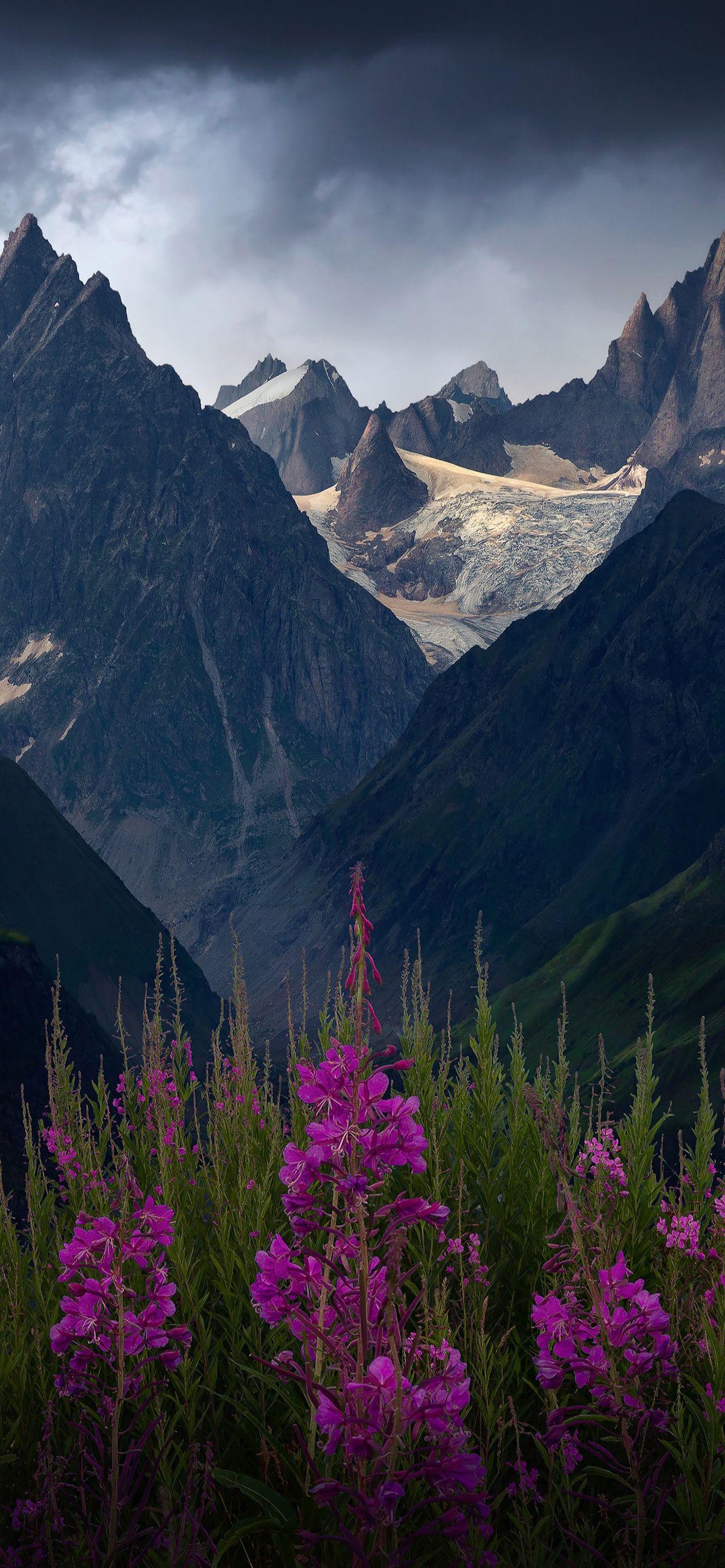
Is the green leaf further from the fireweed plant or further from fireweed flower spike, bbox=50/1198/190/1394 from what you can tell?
fireweed flower spike, bbox=50/1198/190/1394

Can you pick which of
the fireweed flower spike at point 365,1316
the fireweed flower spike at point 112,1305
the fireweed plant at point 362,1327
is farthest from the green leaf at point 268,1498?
the fireweed flower spike at point 112,1305

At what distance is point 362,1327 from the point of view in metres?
5.73

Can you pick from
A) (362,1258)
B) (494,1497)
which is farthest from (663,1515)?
(362,1258)

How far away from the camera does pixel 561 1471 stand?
805 centimetres

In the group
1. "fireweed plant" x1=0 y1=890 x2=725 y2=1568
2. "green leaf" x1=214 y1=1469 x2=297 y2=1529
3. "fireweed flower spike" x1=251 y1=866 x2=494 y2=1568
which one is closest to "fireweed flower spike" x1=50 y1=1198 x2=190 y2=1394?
"fireweed plant" x1=0 y1=890 x2=725 y2=1568

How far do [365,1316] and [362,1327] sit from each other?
0.06m

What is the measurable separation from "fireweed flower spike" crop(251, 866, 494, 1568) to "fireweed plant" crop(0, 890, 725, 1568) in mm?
20

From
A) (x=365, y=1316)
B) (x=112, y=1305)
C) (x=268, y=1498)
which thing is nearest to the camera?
(x=365, y=1316)

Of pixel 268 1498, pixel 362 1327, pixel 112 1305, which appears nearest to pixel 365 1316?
pixel 362 1327

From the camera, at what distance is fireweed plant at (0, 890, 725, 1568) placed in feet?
19.5

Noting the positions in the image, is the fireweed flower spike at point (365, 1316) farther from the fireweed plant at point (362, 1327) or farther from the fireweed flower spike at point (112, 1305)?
the fireweed flower spike at point (112, 1305)

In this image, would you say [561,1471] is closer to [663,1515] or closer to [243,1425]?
[663,1515]

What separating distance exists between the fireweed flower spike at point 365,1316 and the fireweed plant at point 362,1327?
0.02 metres

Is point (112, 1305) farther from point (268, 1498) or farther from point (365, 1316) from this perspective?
point (365, 1316)
